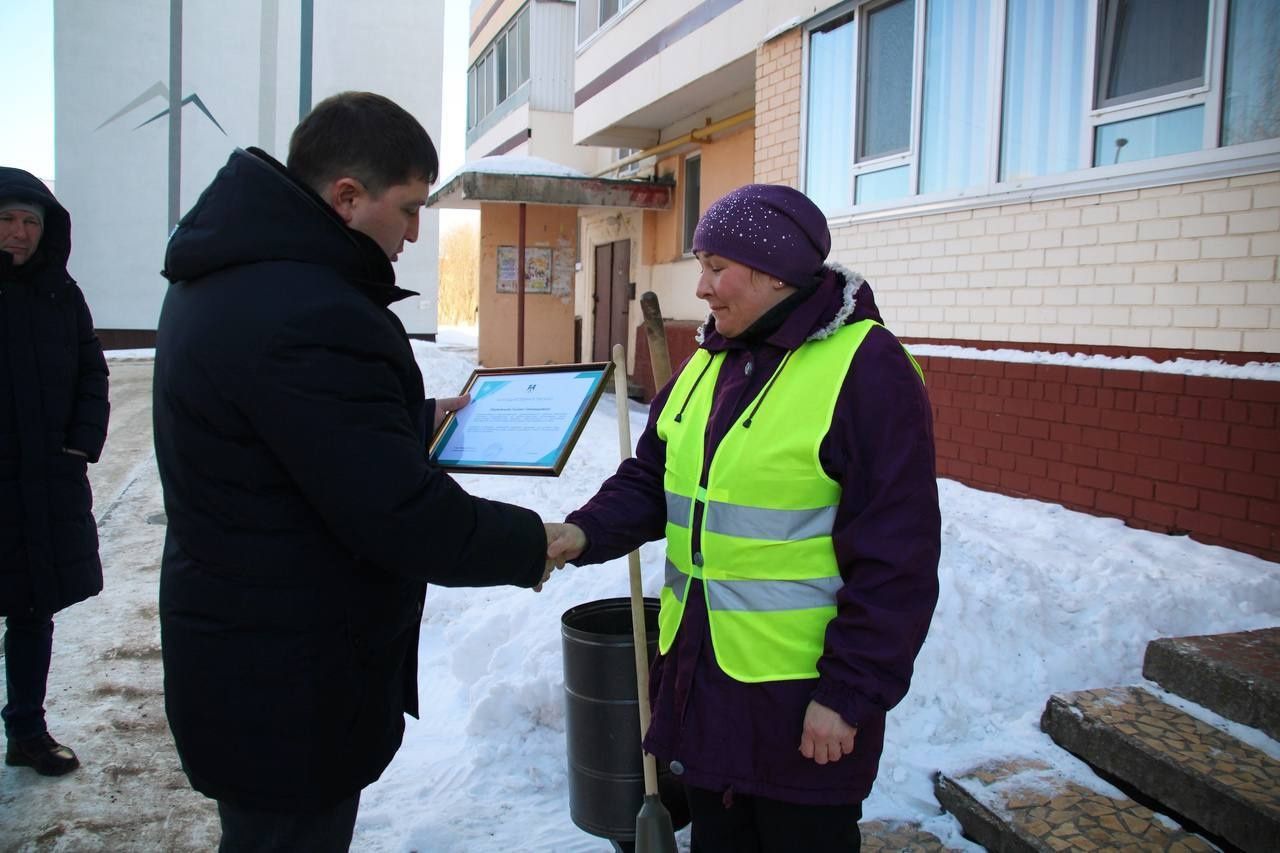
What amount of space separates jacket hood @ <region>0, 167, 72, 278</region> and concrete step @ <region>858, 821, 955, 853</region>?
11.4 feet

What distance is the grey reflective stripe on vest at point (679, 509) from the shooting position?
216 cm

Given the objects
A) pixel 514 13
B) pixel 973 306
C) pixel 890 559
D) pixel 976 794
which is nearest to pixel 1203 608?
pixel 976 794

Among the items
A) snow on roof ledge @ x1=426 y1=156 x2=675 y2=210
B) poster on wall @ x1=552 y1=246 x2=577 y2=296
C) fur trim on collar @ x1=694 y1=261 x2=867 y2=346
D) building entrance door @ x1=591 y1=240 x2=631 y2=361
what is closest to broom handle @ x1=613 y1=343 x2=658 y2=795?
fur trim on collar @ x1=694 y1=261 x2=867 y2=346

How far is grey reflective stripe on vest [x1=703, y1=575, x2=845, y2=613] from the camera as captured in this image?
196cm

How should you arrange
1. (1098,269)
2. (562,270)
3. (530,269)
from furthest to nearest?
(562,270) → (530,269) → (1098,269)

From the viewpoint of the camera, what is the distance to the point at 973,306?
6.59 meters

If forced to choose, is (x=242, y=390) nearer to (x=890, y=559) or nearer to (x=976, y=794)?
(x=890, y=559)

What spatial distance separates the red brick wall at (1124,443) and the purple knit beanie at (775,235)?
3599 millimetres

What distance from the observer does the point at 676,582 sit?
2.23 m

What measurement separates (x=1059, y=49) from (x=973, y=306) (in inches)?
66.6

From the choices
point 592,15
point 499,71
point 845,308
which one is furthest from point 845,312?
point 499,71

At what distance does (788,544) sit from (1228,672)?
2.26 m

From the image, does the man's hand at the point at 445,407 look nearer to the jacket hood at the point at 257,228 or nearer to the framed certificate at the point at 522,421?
the framed certificate at the point at 522,421

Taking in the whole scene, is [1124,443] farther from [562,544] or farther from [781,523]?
[562,544]
